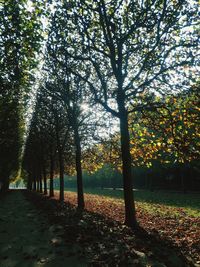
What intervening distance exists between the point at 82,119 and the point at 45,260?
727 inches

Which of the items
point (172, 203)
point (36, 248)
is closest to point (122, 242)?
point (36, 248)

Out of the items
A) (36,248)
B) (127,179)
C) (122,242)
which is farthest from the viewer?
(127,179)

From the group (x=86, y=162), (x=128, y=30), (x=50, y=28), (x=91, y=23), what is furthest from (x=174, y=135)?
(x=86, y=162)

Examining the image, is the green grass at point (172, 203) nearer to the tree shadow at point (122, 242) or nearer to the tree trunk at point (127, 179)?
the tree trunk at point (127, 179)

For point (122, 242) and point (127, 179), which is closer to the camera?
point (122, 242)

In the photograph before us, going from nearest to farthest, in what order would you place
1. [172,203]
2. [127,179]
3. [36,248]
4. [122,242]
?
[36,248], [122,242], [127,179], [172,203]

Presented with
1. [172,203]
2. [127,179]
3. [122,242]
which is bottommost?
[172,203]

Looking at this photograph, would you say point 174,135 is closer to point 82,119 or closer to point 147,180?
point 82,119

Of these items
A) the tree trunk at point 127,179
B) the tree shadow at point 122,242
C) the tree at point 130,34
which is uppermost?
the tree at point 130,34

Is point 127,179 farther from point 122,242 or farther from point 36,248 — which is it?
point 36,248

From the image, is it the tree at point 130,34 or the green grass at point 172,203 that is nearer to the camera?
the tree at point 130,34

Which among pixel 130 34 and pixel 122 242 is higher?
pixel 130 34

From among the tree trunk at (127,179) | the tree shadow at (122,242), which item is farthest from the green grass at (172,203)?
the tree shadow at (122,242)

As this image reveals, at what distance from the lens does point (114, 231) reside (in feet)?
41.9
